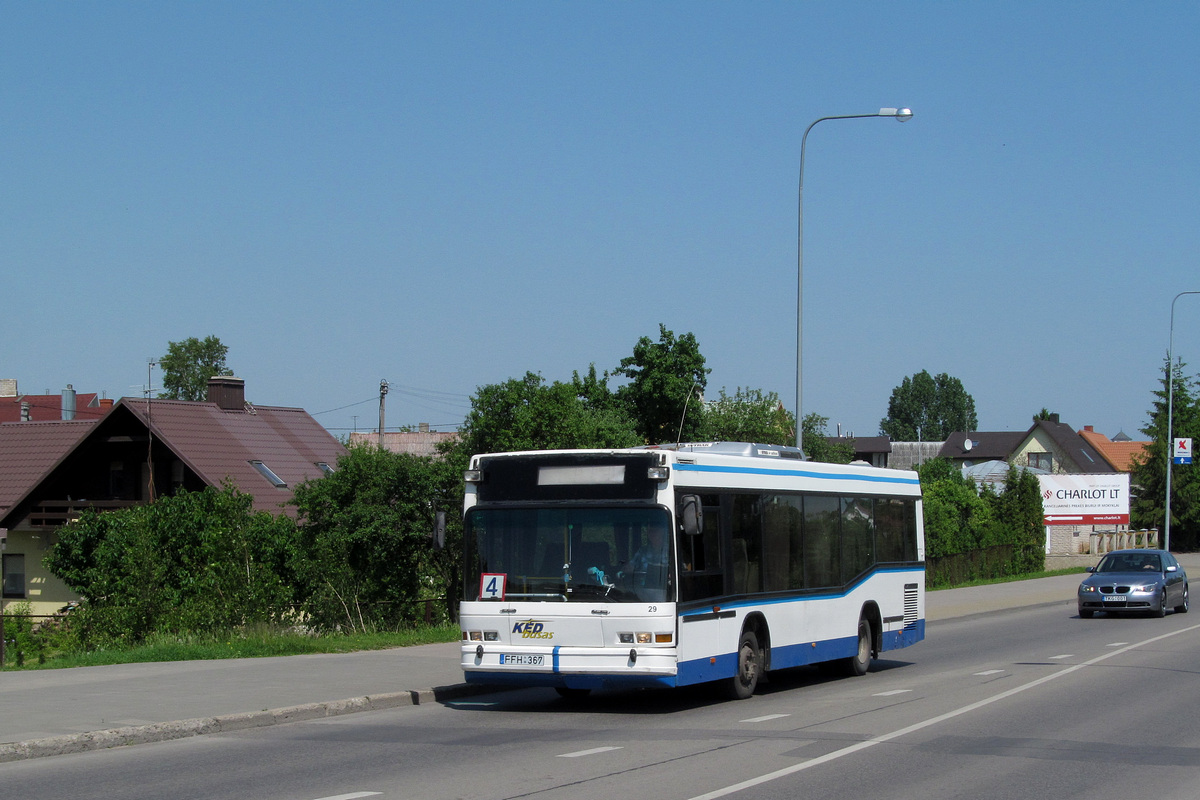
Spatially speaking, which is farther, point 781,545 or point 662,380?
point 662,380

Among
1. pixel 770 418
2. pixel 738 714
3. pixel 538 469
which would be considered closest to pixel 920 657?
pixel 738 714

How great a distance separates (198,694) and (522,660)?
11.3 feet

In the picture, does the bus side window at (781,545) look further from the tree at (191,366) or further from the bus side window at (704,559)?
the tree at (191,366)

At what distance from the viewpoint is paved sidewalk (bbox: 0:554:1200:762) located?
1076 centimetres

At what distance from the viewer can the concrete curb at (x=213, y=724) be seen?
396 inches

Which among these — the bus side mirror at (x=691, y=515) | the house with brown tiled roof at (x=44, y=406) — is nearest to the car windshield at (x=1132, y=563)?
the bus side mirror at (x=691, y=515)

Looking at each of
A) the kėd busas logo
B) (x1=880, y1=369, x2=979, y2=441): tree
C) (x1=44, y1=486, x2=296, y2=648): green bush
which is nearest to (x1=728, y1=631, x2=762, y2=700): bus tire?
the kėd busas logo

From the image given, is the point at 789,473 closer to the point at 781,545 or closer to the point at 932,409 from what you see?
the point at 781,545

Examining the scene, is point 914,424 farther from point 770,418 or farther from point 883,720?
point 883,720

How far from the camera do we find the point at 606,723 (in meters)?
12.3

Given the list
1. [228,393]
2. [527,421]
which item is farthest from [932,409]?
[527,421]

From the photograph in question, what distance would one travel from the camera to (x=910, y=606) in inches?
722

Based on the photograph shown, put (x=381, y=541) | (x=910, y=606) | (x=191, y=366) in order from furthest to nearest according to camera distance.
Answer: (x=191, y=366) < (x=381, y=541) < (x=910, y=606)

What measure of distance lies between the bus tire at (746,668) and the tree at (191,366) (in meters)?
82.1
